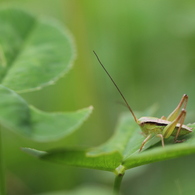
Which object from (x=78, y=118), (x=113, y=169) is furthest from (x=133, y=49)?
(x=78, y=118)

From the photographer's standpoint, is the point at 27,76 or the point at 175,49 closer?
the point at 27,76

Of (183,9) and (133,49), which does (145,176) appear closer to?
(133,49)

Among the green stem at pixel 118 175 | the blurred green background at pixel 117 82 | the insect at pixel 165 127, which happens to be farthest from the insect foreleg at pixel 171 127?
the blurred green background at pixel 117 82

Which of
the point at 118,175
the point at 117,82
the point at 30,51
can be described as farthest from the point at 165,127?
the point at 117,82

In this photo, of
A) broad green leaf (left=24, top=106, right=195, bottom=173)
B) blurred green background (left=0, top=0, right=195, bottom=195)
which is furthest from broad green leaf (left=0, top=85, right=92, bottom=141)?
blurred green background (left=0, top=0, right=195, bottom=195)

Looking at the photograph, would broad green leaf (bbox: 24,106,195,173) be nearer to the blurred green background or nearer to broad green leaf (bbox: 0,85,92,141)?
broad green leaf (bbox: 0,85,92,141)
